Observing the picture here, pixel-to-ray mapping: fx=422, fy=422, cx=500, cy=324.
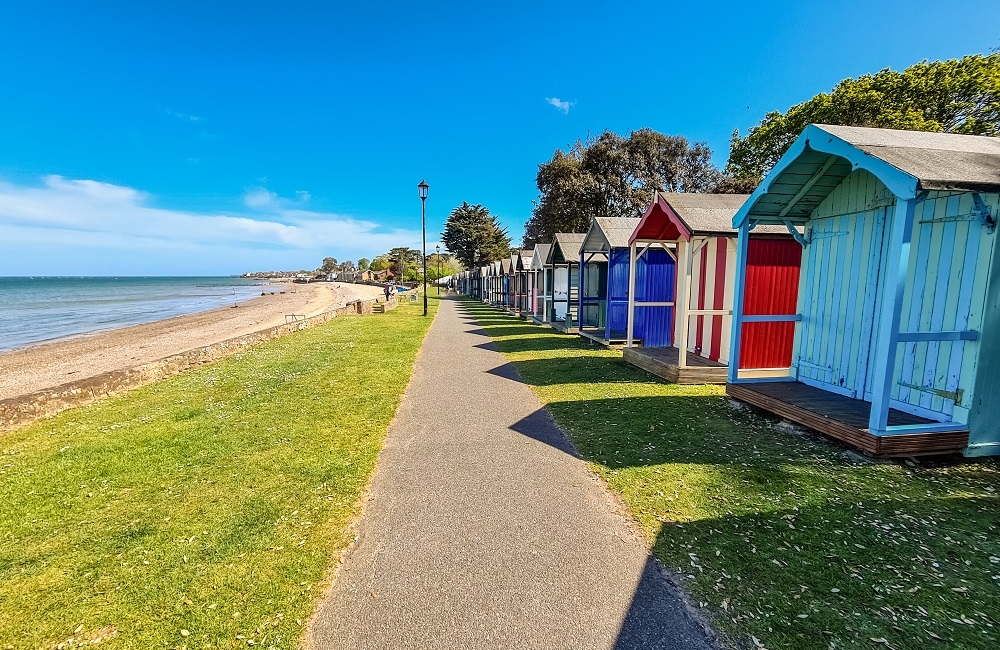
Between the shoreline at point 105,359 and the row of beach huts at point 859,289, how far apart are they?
1102 centimetres

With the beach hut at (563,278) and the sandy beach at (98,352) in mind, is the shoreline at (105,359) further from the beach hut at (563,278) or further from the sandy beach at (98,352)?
the beach hut at (563,278)

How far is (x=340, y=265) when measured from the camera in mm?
178375

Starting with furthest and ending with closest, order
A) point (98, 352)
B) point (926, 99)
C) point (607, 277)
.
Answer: point (926, 99) → point (98, 352) → point (607, 277)

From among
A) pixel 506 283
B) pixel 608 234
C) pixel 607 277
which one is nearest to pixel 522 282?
pixel 506 283

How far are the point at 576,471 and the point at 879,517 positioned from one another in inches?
105

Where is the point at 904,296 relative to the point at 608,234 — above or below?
below

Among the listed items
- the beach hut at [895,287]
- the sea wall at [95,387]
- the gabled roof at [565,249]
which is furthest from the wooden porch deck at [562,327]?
the sea wall at [95,387]

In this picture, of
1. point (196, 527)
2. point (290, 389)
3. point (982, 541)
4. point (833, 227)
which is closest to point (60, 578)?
point (196, 527)

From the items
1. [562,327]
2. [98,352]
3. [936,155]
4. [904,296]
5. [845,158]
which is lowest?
[98,352]

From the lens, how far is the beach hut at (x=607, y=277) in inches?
503

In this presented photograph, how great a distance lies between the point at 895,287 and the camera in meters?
4.45

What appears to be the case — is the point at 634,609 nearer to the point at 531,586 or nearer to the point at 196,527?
the point at 531,586

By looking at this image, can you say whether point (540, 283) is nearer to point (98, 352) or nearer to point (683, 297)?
point (683, 297)

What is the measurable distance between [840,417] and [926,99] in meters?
24.2
